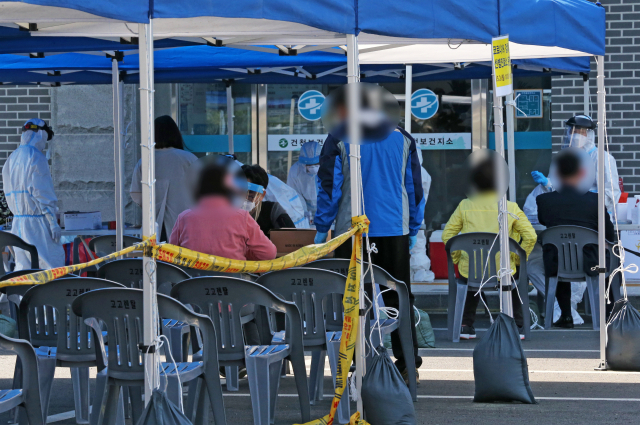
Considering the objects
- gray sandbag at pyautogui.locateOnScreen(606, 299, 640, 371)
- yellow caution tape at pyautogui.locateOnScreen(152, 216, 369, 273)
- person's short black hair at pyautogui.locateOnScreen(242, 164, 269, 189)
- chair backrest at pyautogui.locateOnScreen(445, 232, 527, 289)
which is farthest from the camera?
chair backrest at pyautogui.locateOnScreen(445, 232, 527, 289)

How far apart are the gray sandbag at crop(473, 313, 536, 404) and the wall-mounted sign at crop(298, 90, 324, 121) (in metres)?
7.06

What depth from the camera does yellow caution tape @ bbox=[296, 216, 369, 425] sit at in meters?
4.47

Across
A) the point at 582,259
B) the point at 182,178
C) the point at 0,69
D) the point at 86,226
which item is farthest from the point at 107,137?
the point at 582,259

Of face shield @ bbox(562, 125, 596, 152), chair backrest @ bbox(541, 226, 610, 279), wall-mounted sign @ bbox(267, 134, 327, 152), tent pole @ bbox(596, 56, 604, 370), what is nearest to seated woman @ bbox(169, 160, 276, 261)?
tent pole @ bbox(596, 56, 604, 370)

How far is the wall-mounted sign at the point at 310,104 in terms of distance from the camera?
1193 centimetres

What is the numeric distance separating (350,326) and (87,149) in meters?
7.61

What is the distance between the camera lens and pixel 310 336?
4953 millimetres

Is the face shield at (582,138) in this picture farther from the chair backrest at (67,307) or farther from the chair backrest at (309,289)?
the chair backrest at (67,307)

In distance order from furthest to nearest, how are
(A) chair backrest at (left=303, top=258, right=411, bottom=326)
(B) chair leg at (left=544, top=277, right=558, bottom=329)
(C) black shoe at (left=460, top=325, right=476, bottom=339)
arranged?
(B) chair leg at (left=544, top=277, right=558, bottom=329) → (C) black shoe at (left=460, top=325, right=476, bottom=339) → (A) chair backrest at (left=303, top=258, right=411, bottom=326)

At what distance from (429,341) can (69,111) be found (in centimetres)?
629

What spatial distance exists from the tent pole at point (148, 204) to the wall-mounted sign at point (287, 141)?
7.96 metres

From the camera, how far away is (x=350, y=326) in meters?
4.53

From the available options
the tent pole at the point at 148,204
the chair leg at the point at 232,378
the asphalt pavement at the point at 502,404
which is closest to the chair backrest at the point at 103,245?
the asphalt pavement at the point at 502,404

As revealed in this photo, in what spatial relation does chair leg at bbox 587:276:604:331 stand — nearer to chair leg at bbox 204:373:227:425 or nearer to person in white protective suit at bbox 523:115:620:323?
person in white protective suit at bbox 523:115:620:323
